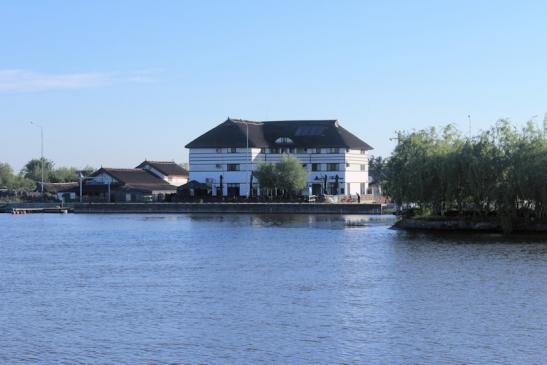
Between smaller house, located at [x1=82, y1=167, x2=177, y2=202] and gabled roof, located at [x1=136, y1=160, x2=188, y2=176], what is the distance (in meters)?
5.80

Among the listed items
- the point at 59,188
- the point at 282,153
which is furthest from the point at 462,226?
the point at 59,188

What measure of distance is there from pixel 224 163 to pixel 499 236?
57573 mm

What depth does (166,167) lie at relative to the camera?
129m

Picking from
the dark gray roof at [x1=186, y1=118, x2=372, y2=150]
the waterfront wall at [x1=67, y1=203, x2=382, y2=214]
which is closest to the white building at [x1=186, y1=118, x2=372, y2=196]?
the dark gray roof at [x1=186, y1=118, x2=372, y2=150]

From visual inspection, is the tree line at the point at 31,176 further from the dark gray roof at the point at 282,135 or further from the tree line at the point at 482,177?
the tree line at the point at 482,177

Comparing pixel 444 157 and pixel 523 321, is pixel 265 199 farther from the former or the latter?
pixel 523 321

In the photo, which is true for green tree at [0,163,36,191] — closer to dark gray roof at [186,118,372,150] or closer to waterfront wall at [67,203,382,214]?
waterfront wall at [67,203,382,214]

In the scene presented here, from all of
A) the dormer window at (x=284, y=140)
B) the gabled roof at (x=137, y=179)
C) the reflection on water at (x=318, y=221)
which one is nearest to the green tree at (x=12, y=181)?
the gabled roof at (x=137, y=179)

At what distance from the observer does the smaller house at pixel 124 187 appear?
367 feet

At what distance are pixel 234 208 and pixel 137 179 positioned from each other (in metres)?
24.9

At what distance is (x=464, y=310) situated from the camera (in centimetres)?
2745

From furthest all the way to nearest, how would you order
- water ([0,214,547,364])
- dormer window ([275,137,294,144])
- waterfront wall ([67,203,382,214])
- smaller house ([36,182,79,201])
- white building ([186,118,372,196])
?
smaller house ([36,182,79,201]) → dormer window ([275,137,294,144]) → white building ([186,118,372,196]) → waterfront wall ([67,203,382,214]) → water ([0,214,547,364])

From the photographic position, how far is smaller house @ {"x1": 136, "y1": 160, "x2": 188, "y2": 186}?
127 metres

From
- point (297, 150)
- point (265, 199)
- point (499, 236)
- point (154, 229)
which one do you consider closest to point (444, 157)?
point (499, 236)
